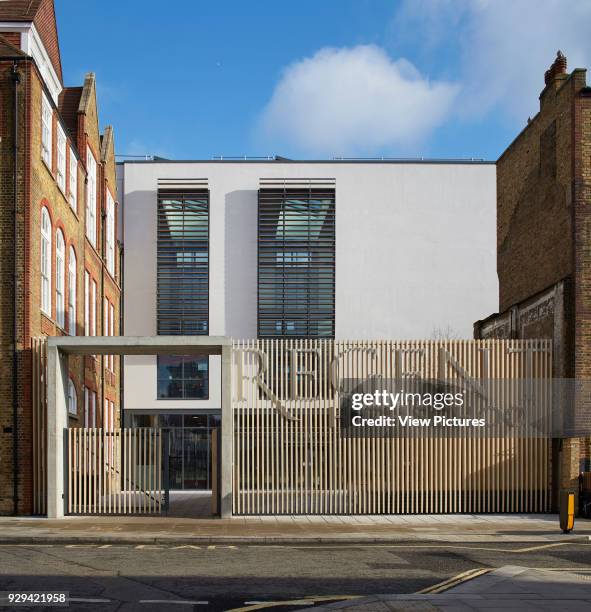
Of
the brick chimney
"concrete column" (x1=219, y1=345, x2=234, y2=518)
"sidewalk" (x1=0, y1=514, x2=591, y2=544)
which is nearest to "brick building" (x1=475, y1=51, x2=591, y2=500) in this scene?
the brick chimney

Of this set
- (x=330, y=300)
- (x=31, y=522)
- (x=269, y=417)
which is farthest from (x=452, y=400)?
(x=330, y=300)

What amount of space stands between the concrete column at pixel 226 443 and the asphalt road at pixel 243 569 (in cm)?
530

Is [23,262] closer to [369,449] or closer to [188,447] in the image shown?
[369,449]

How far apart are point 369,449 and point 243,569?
Result: 9657 mm

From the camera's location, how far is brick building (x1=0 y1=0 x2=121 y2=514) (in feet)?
72.4

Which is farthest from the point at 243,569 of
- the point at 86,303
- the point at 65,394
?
the point at 86,303

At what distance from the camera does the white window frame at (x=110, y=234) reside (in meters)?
37.8

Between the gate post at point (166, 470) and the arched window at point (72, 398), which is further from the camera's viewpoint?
the arched window at point (72, 398)

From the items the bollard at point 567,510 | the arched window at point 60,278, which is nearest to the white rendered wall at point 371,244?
the arched window at point 60,278

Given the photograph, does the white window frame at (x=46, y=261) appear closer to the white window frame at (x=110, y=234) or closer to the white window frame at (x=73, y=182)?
the white window frame at (x=73, y=182)

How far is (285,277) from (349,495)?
19.9m

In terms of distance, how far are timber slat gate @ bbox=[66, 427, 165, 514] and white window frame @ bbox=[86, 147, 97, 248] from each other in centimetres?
1180

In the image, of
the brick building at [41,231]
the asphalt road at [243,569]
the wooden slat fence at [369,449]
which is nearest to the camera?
the asphalt road at [243,569]

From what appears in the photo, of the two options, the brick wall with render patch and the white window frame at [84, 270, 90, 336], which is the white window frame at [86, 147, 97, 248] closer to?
the white window frame at [84, 270, 90, 336]
